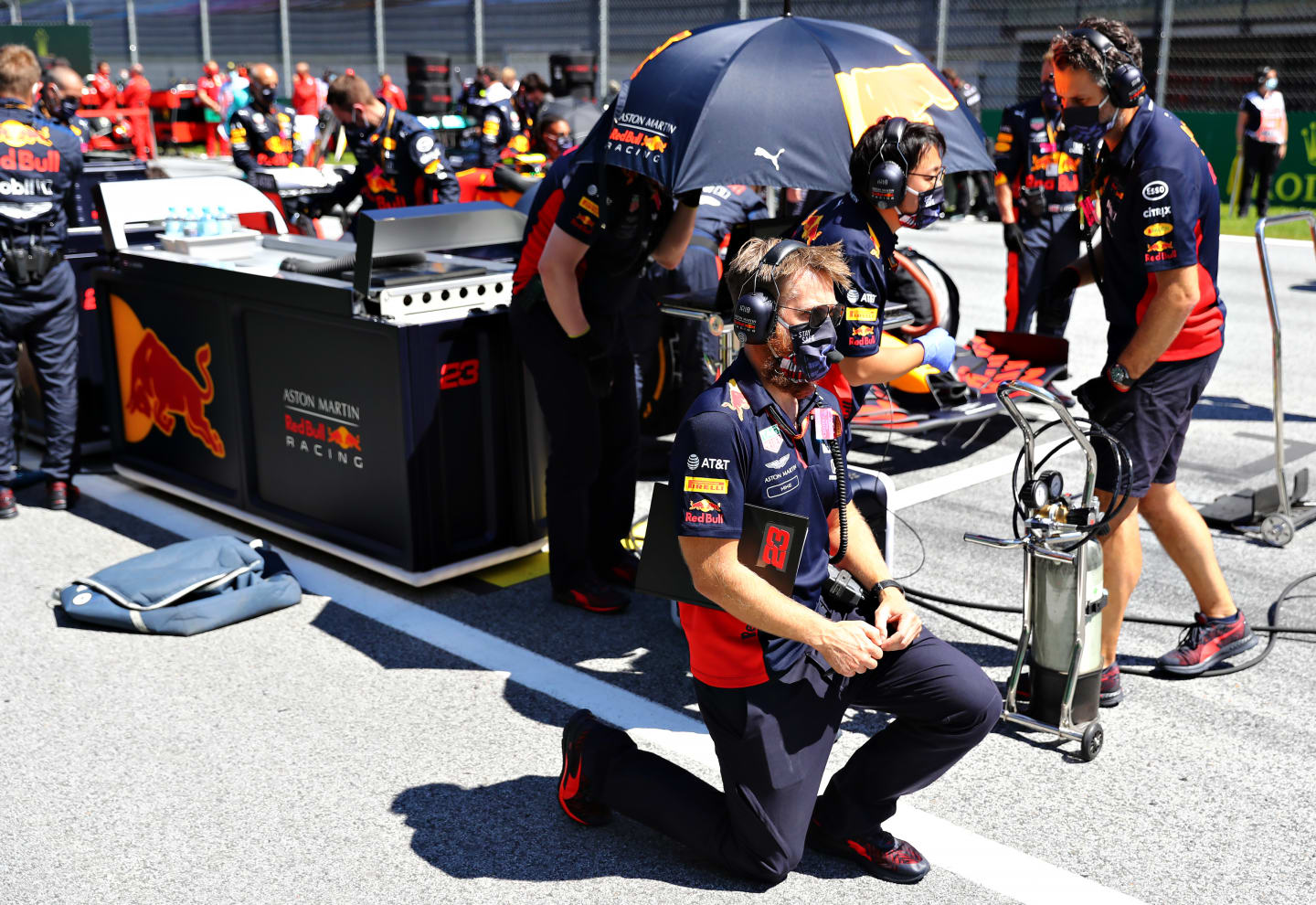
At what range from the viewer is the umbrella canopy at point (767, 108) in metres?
4.54

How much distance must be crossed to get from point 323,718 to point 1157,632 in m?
3.10

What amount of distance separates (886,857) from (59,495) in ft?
15.6

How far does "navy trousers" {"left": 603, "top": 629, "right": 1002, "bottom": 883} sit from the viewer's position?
3174mm

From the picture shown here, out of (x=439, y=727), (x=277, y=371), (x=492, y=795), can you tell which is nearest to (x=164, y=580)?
(x=277, y=371)

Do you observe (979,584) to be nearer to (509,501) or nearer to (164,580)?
(509,501)

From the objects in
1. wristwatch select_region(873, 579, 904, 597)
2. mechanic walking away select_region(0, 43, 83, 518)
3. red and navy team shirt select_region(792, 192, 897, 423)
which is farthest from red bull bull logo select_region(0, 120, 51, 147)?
wristwatch select_region(873, 579, 904, 597)

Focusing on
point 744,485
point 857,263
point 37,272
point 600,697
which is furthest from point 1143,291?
point 37,272

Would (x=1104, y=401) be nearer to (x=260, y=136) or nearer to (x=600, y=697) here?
(x=600, y=697)

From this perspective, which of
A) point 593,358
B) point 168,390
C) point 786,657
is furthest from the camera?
point 168,390

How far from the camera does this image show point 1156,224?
3.97 metres

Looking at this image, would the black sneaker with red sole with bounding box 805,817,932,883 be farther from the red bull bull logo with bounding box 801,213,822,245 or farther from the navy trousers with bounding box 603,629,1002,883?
the red bull bull logo with bounding box 801,213,822,245

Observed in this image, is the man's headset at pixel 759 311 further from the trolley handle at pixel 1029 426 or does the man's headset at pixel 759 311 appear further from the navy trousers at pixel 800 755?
the trolley handle at pixel 1029 426

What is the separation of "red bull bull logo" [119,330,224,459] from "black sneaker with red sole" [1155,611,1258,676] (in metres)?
4.21

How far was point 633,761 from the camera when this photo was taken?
134 inches
